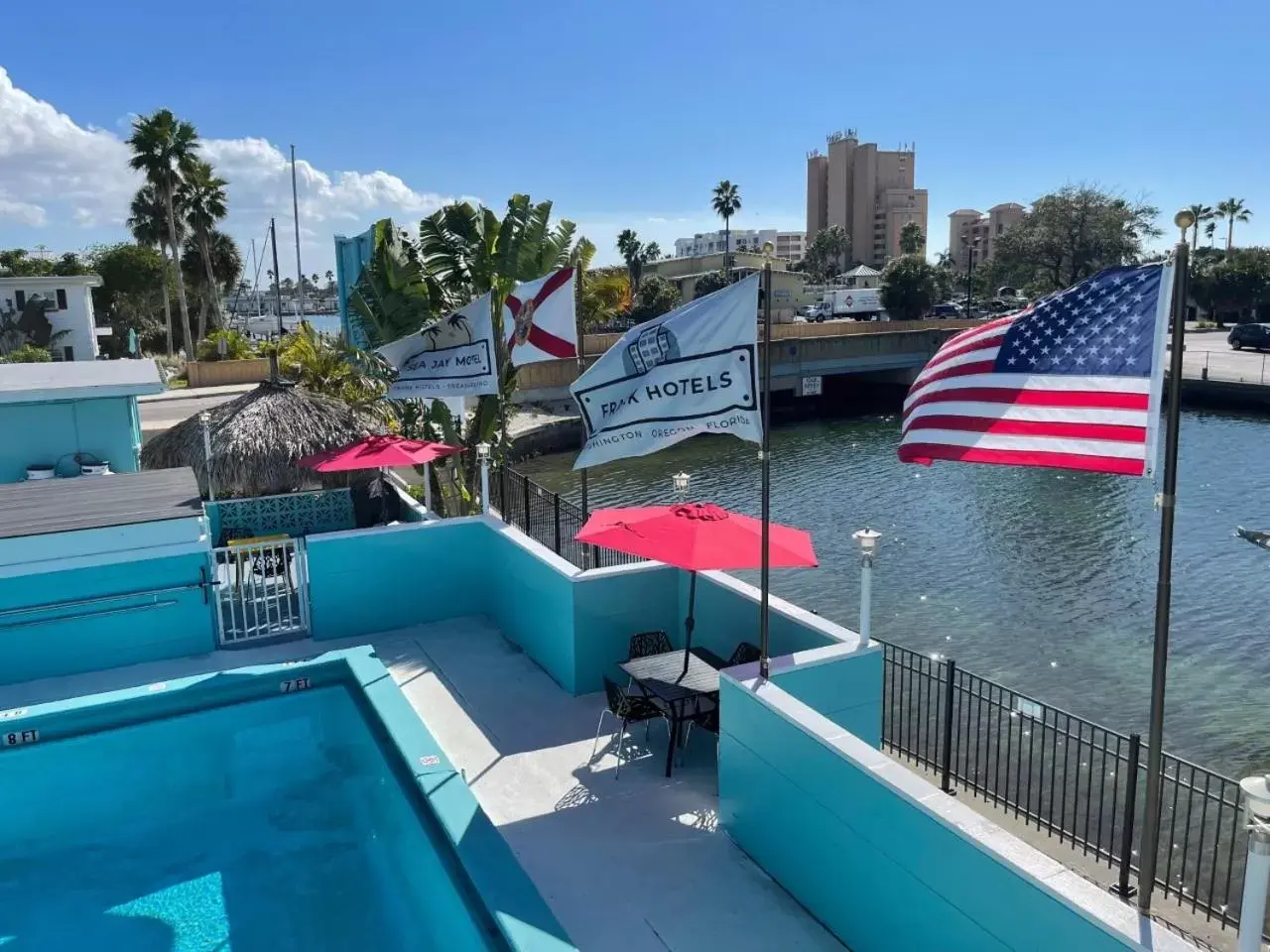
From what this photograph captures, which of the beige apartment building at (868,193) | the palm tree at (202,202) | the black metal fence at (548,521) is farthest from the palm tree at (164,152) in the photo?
the beige apartment building at (868,193)

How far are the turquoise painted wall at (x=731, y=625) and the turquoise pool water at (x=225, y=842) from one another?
9.74 feet

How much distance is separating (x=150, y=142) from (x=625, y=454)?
5257cm

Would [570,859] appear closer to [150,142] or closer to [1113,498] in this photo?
[1113,498]

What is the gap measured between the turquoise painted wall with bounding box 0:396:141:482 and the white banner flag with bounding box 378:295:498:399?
15.1 ft

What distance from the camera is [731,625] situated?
8.10 metres

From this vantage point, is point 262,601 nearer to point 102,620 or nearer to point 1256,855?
point 102,620

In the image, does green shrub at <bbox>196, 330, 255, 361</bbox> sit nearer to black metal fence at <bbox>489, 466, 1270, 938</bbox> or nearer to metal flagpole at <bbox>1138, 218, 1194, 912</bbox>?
black metal fence at <bbox>489, 466, 1270, 938</bbox>

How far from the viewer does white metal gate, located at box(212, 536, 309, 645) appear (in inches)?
398

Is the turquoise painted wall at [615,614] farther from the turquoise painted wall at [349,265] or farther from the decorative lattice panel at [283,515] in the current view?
the turquoise painted wall at [349,265]

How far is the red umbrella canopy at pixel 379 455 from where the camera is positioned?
39.0ft

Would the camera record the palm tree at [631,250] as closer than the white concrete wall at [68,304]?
No

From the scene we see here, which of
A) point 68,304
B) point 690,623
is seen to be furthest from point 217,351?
point 690,623

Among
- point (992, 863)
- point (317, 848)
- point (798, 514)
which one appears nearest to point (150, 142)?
point (798, 514)

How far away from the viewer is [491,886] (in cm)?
491
